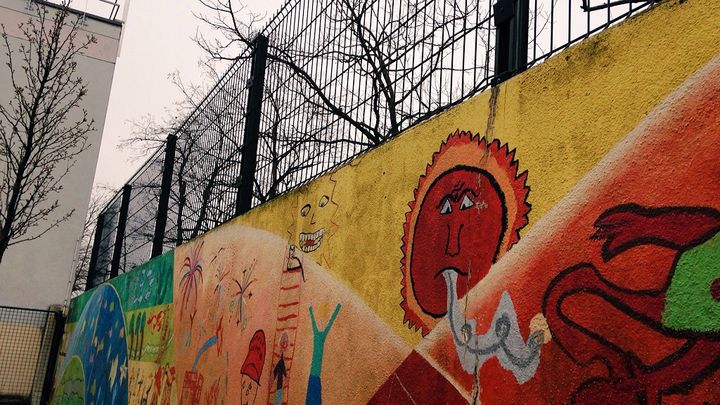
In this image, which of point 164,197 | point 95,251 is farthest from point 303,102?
point 95,251

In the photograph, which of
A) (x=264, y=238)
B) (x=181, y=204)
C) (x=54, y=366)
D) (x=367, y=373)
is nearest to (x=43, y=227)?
(x=54, y=366)

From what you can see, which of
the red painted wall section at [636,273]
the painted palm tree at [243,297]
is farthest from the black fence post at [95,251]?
the red painted wall section at [636,273]

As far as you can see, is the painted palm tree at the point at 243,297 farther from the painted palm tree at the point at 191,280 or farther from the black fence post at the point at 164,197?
the black fence post at the point at 164,197

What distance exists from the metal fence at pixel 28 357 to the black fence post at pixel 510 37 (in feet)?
37.2

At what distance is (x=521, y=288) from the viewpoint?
7.24 ft

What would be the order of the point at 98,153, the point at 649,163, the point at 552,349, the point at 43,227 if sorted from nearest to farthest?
the point at 649,163, the point at 552,349, the point at 43,227, the point at 98,153

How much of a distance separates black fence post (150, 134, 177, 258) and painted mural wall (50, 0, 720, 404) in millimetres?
3748

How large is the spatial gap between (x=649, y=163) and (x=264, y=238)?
3008 mm

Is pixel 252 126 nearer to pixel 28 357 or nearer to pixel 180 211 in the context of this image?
pixel 180 211

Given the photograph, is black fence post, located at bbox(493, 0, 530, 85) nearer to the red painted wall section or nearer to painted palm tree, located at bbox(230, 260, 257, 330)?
the red painted wall section

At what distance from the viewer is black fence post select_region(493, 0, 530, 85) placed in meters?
Answer: 2.66

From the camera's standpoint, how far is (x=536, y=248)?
218 centimetres

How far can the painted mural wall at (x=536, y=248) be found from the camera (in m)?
1.75

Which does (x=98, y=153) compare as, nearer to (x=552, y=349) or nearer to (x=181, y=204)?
(x=181, y=204)
